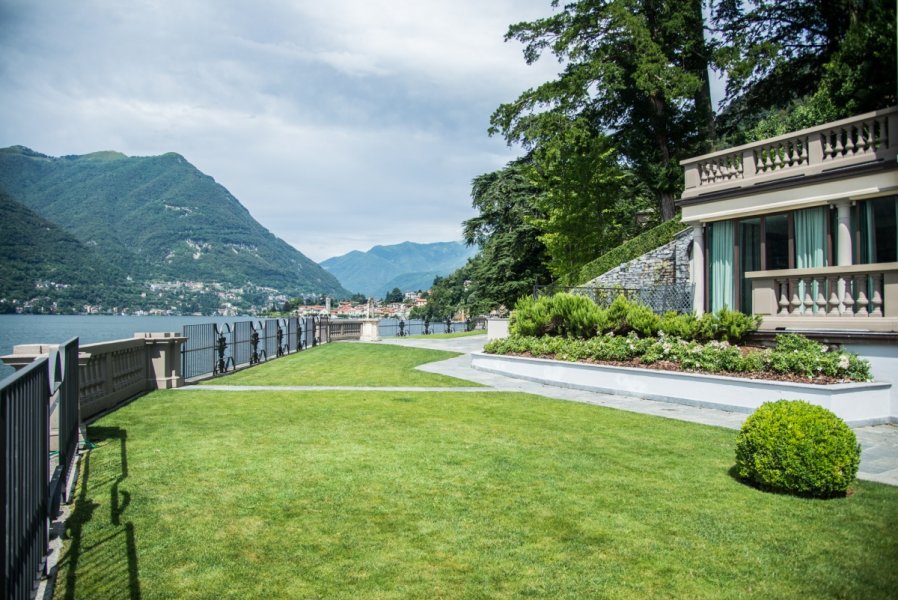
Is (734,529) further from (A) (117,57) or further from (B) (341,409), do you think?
(A) (117,57)

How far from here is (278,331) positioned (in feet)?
81.3

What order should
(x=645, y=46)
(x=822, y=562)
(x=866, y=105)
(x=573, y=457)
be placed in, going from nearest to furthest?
1. (x=822, y=562)
2. (x=573, y=457)
3. (x=866, y=105)
4. (x=645, y=46)

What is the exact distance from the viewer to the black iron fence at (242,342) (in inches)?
661

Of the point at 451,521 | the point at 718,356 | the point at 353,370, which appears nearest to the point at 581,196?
the point at 353,370

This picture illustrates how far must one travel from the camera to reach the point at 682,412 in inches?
411

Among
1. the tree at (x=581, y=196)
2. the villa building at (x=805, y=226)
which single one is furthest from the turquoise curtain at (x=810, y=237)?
the tree at (x=581, y=196)

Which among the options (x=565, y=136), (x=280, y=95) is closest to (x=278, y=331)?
(x=280, y=95)

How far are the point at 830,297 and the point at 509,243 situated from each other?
27716mm

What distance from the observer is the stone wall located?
21.4 metres

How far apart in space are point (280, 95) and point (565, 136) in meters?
14.4

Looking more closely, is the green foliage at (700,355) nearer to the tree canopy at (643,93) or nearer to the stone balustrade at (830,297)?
the stone balustrade at (830,297)

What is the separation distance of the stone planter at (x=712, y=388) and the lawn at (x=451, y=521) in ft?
6.71

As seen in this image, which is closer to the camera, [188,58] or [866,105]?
[866,105]

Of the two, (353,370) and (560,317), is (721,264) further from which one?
(353,370)
